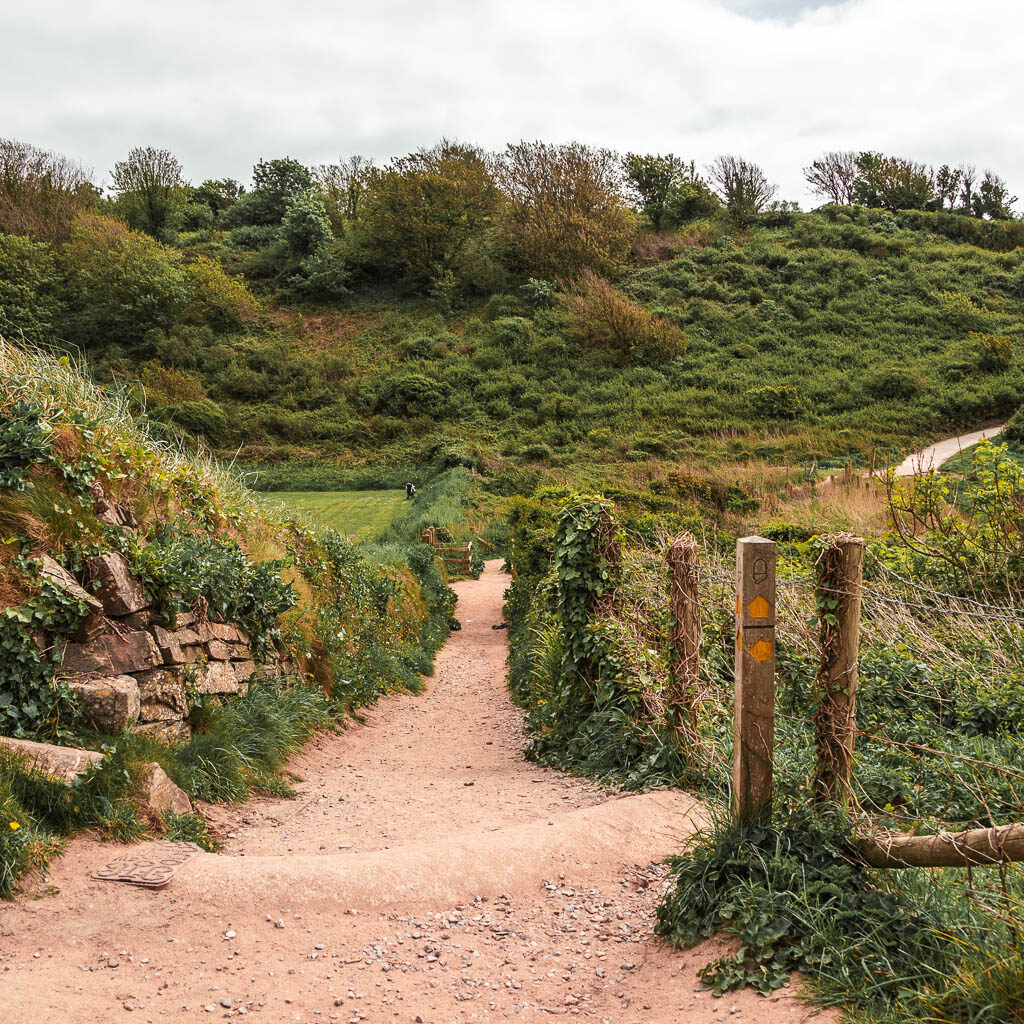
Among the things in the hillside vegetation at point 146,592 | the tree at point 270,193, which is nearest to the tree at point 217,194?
the tree at point 270,193

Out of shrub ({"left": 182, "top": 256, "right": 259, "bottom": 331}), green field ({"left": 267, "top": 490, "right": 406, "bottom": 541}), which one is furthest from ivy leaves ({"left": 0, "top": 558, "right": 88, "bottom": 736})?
shrub ({"left": 182, "top": 256, "right": 259, "bottom": 331})

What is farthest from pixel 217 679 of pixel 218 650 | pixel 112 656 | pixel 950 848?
pixel 950 848

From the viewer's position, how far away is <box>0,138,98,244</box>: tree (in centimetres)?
4159

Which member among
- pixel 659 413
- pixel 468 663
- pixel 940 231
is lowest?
pixel 468 663

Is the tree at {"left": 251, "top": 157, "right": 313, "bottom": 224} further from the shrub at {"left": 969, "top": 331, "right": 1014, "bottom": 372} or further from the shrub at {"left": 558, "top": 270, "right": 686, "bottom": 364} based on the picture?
the shrub at {"left": 969, "top": 331, "right": 1014, "bottom": 372}

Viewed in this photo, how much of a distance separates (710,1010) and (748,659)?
4.04 ft

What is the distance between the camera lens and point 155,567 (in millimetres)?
5371

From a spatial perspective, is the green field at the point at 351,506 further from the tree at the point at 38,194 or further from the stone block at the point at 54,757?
the tree at the point at 38,194

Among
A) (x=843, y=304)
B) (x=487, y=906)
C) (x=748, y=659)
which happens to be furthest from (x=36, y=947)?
(x=843, y=304)

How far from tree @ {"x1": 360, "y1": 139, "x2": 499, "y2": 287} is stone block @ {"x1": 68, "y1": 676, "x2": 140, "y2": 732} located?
4043cm

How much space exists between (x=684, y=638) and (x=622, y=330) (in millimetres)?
34011

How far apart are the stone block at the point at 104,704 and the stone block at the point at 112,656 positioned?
5.8 inches

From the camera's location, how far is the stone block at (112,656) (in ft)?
15.3

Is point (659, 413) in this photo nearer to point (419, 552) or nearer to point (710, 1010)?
point (419, 552)
